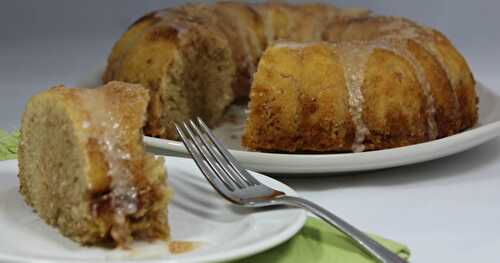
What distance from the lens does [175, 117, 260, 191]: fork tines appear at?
2.68 m

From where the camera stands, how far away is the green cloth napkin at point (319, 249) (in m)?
2.40

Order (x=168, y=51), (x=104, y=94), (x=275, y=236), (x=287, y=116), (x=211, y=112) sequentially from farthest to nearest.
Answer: (x=211, y=112) < (x=168, y=51) < (x=287, y=116) < (x=104, y=94) < (x=275, y=236)

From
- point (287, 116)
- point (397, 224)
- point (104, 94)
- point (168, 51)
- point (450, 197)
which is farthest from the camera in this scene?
point (168, 51)

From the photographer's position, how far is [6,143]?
3.38 meters

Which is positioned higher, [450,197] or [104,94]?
[104,94]

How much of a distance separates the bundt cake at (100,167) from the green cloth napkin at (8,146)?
837mm

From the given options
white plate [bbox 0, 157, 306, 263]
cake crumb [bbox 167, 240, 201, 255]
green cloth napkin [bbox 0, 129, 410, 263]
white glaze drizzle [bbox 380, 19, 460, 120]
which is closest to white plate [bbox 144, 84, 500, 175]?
white glaze drizzle [bbox 380, 19, 460, 120]

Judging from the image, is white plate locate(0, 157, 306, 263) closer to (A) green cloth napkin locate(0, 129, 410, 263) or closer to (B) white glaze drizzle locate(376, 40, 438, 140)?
(A) green cloth napkin locate(0, 129, 410, 263)

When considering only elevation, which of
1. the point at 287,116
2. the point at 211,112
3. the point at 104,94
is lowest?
the point at 211,112

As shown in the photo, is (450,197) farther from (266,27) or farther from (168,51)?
(266,27)

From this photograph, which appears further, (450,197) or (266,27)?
(266,27)

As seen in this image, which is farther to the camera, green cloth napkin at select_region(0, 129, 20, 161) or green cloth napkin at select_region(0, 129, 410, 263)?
green cloth napkin at select_region(0, 129, 20, 161)

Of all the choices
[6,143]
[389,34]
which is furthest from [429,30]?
[6,143]

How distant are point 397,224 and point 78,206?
1077 mm
